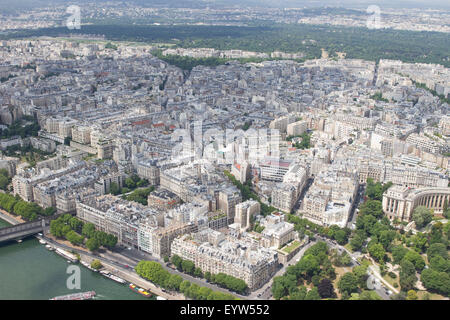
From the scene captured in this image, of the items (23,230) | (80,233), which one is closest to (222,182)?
(80,233)

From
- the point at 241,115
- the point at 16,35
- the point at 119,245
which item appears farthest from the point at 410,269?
the point at 16,35

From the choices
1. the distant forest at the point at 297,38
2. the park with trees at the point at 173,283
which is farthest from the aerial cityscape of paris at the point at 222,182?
the distant forest at the point at 297,38

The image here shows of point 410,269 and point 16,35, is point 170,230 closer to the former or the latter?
point 410,269

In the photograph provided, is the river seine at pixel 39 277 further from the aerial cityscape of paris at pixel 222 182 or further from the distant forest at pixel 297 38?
the distant forest at pixel 297 38

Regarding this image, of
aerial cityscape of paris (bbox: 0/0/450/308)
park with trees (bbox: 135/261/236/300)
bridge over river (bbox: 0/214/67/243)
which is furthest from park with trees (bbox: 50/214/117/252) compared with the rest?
park with trees (bbox: 135/261/236/300)

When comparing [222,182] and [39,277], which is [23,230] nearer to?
[39,277]

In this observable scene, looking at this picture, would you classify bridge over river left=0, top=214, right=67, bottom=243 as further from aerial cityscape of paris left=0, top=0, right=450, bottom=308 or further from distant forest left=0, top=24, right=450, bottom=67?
distant forest left=0, top=24, right=450, bottom=67
